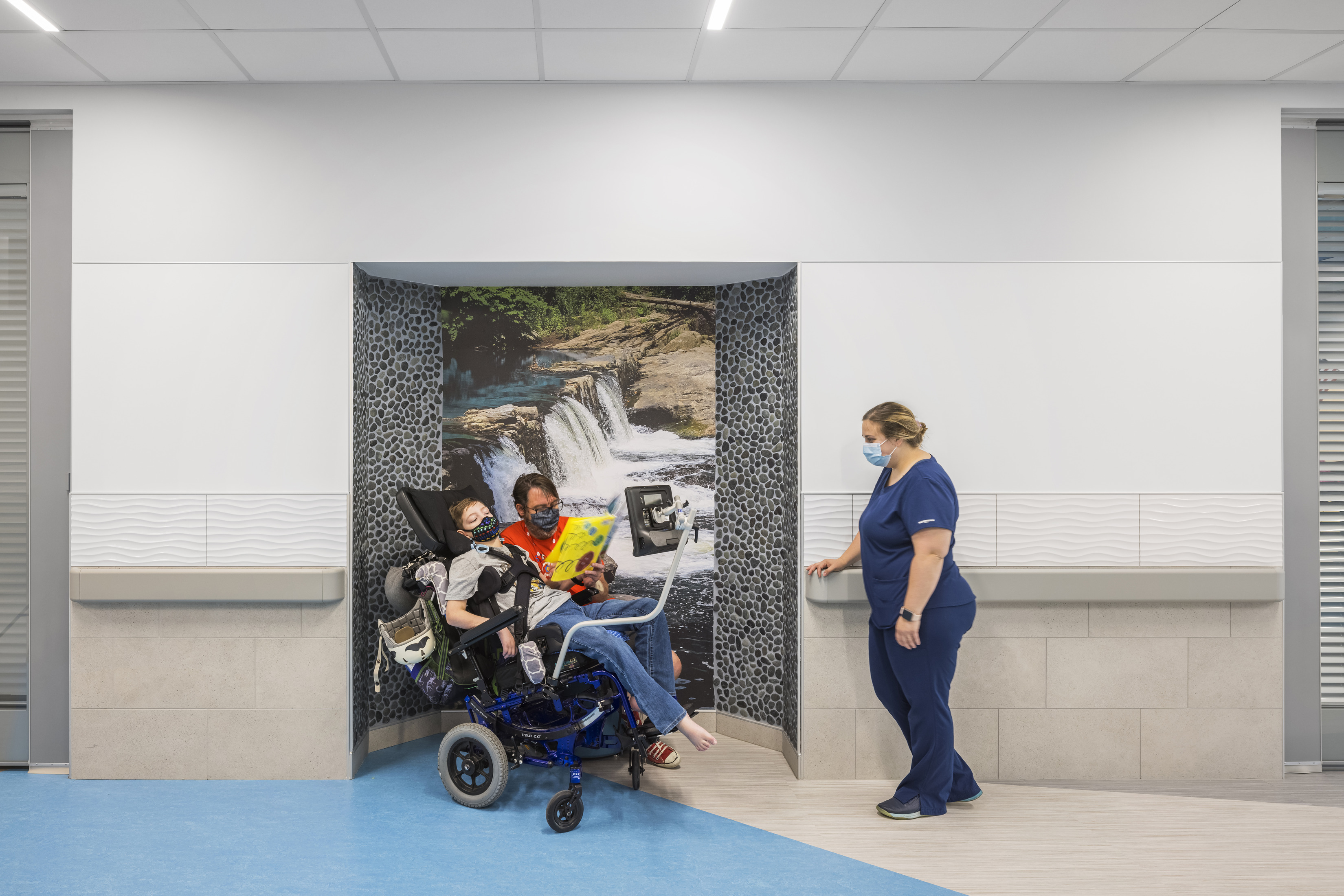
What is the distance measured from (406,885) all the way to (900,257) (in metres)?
3.09

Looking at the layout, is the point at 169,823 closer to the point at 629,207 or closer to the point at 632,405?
the point at 632,405

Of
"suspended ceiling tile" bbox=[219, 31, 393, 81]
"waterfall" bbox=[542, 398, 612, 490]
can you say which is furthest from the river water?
"suspended ceiling tile" bbox=[219, 31, 393, 81]

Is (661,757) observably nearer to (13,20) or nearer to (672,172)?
(672,172)

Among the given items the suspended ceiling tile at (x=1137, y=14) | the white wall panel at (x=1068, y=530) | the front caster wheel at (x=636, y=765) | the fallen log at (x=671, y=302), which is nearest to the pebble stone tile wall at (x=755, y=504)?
the fallen log at (x=671, y=302)

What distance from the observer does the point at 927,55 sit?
319cm

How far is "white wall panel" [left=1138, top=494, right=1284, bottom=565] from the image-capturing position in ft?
11.0

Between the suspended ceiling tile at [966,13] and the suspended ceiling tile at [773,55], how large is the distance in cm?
17

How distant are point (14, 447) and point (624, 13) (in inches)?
131

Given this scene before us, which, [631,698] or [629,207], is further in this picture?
[629,207]

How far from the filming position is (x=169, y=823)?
2955 mm

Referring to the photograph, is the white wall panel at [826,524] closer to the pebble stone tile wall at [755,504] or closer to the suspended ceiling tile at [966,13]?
the pebble stone tile wall at [755,504]

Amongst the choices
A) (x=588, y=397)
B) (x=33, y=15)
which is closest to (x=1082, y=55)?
(x=588, y=397)

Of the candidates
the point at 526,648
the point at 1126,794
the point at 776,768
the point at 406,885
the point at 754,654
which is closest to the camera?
the point at 406,885

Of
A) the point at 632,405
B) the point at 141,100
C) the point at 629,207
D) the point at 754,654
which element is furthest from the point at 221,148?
the point at 754,654
